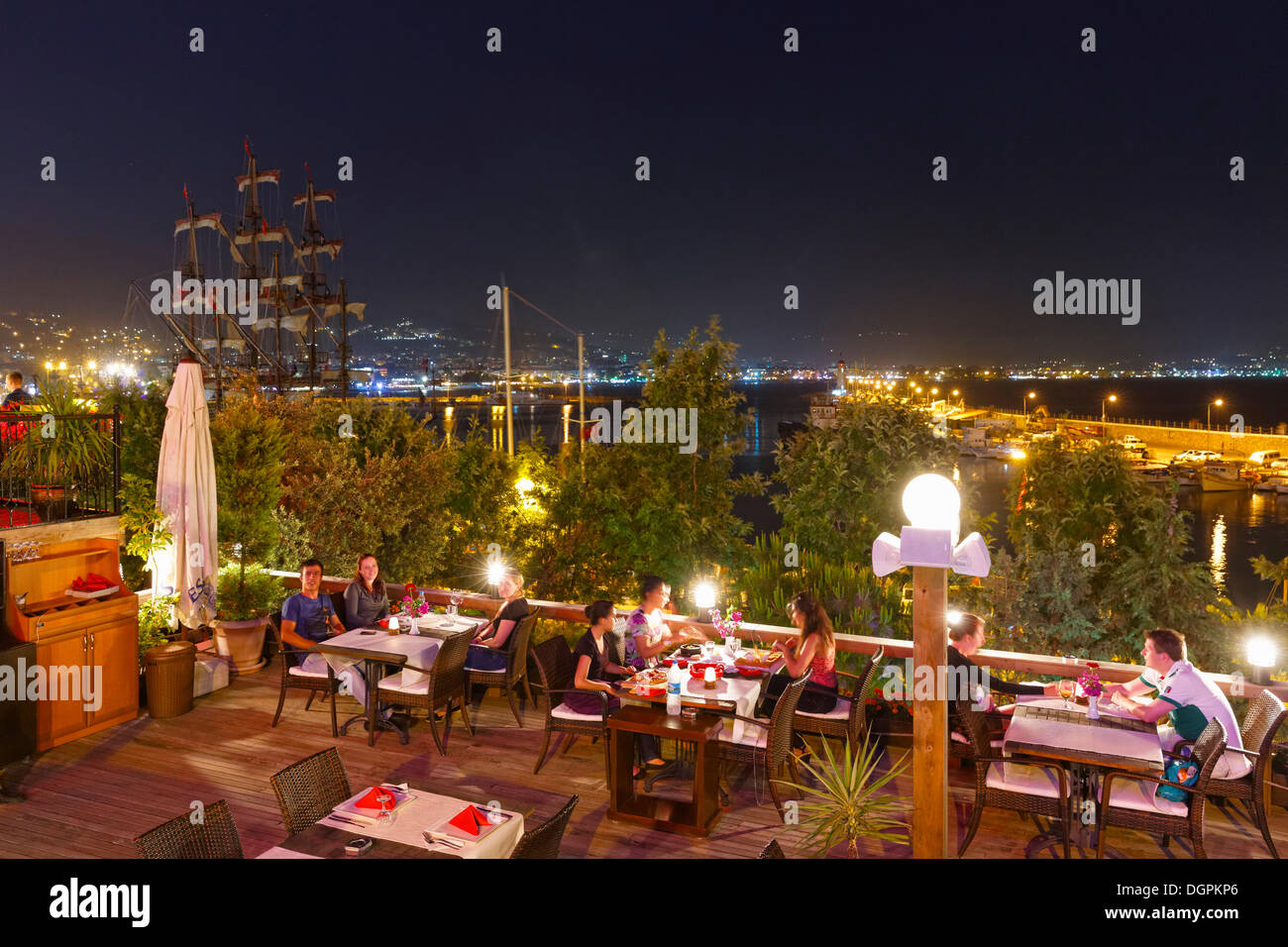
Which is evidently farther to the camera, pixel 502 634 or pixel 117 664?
pixel 502 634

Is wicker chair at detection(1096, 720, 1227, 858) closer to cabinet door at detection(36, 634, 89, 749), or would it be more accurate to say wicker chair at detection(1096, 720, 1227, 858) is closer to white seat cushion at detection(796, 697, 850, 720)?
white seat cushion at detection(796, 697, 850, 720)

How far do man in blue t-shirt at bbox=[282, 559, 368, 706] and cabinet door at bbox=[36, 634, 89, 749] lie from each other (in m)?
1.56

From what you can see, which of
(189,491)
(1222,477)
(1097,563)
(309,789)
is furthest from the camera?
(1222,477)

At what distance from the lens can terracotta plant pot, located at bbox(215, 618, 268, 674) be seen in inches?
→ 329

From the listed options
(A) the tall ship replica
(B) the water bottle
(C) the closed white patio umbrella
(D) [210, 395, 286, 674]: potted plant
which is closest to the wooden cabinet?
(C) the closed white patio umbrella

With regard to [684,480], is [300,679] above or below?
below

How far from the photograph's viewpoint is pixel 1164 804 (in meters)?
A: 4.67

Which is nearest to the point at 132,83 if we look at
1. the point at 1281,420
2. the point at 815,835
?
the point at 815,835

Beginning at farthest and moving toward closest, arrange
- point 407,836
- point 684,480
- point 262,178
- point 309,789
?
point 262,178, point 684,480, point 309,789, point 407,836

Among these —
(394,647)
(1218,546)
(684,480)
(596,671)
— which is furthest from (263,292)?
(1218,546)

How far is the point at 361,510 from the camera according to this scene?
12.3 m

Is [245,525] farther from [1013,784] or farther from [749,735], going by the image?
[1013,784]

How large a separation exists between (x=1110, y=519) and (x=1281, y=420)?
147 m

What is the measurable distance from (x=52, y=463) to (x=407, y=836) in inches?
227
